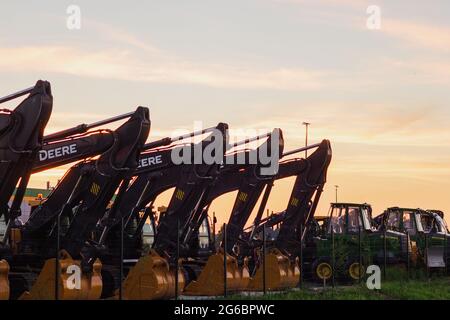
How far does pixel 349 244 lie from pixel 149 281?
1326cm

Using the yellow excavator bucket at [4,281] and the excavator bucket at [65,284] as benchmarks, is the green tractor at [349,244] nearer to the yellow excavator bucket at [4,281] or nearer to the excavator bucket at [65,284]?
the excavator bucket at [65,284]

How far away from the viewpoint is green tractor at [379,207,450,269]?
125 feet

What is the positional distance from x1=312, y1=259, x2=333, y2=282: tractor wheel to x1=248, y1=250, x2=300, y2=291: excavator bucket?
3111 millimetres

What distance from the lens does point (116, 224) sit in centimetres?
2811

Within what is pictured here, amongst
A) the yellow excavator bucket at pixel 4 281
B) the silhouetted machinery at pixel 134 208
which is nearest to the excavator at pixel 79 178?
the silhouetted machinery at pixel 134 208

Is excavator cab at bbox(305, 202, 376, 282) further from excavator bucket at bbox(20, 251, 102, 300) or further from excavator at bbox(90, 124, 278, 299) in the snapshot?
excavator bucket at bbox(20, 251, 102, 300)

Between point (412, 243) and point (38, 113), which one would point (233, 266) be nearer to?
point (38, 113)

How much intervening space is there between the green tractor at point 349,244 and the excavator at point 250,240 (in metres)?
1.70

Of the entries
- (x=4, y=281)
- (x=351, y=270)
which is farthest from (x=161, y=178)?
(x=4, y=281)

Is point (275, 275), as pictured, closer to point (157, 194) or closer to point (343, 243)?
point (157, 194)

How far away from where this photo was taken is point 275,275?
30453 millimetres

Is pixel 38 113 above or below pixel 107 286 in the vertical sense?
above
